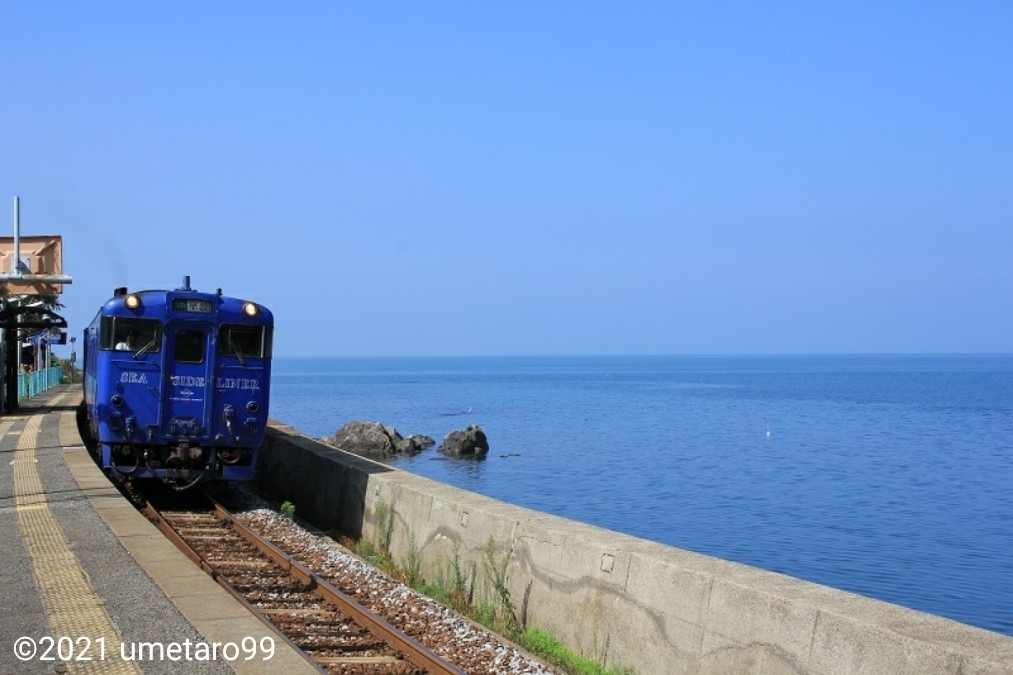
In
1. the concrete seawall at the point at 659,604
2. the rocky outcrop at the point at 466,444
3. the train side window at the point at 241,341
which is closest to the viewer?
the concrete seawall at the point at 659,604

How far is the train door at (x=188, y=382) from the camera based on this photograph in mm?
15398

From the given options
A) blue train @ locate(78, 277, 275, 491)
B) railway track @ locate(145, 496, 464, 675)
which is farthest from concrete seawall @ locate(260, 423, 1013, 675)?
blue train @ locate(78, 277, 275, 491)

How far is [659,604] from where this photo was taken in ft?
26.5

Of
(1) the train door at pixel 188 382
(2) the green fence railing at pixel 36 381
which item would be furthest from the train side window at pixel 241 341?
(2) the green fence railing at pixel 36 381

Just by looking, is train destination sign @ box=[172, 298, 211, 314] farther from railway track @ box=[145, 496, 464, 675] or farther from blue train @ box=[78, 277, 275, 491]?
railway track @ box=[145, 496, 464, 675]

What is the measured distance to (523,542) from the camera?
33.0 ft

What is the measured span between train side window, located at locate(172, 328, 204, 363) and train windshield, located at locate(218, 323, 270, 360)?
277mm

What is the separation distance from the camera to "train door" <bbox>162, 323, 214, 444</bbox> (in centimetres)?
1540

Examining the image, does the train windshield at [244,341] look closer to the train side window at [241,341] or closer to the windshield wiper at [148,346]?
the train side window at [241,341]

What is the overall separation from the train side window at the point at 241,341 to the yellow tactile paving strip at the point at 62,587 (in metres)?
3.14

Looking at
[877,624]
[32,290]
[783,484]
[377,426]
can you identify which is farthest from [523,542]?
[377,426]

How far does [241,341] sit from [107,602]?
25.4 feet

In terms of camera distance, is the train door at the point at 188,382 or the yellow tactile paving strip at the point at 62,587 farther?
the train door at the point at 188,382

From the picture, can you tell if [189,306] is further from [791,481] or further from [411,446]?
[411,446]
